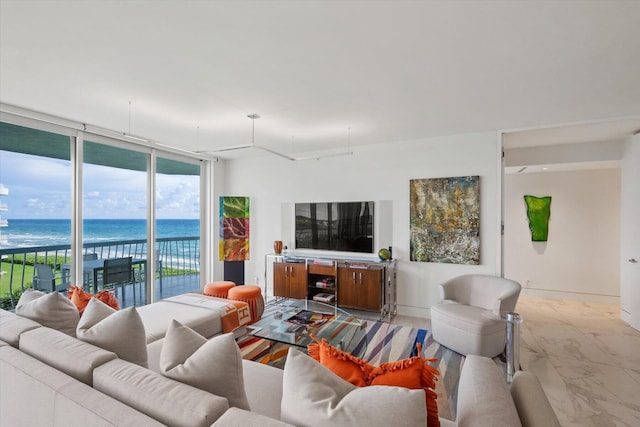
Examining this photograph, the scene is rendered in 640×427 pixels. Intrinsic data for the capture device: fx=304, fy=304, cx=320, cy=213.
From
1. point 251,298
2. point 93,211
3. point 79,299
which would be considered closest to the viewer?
point 79,299

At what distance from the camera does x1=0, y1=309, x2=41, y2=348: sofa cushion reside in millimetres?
1717

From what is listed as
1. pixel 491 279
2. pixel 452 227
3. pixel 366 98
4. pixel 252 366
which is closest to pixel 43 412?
pixel 252 366

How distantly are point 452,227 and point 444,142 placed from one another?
48.3 inches

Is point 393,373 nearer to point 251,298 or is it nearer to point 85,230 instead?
point 251,298

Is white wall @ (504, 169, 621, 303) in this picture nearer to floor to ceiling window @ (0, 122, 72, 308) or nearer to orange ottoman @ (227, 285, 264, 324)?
orange ottoman @ (227, 285, 264, 324)

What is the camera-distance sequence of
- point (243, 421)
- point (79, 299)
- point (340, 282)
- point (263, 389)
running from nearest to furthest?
point (243, 421) → point (263, 389) → point (79, 299) → point (340, 282)

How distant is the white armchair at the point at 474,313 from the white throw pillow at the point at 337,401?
7.51 ft

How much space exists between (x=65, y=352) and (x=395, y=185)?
13.6ft

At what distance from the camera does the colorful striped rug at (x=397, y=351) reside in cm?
253

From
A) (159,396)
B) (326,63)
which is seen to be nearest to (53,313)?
(159,396)

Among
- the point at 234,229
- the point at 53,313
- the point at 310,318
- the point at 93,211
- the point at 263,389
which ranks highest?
the point at 93,211

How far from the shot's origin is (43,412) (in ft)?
4.26

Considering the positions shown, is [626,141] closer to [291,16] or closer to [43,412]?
[291,16]

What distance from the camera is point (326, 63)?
2.35m
